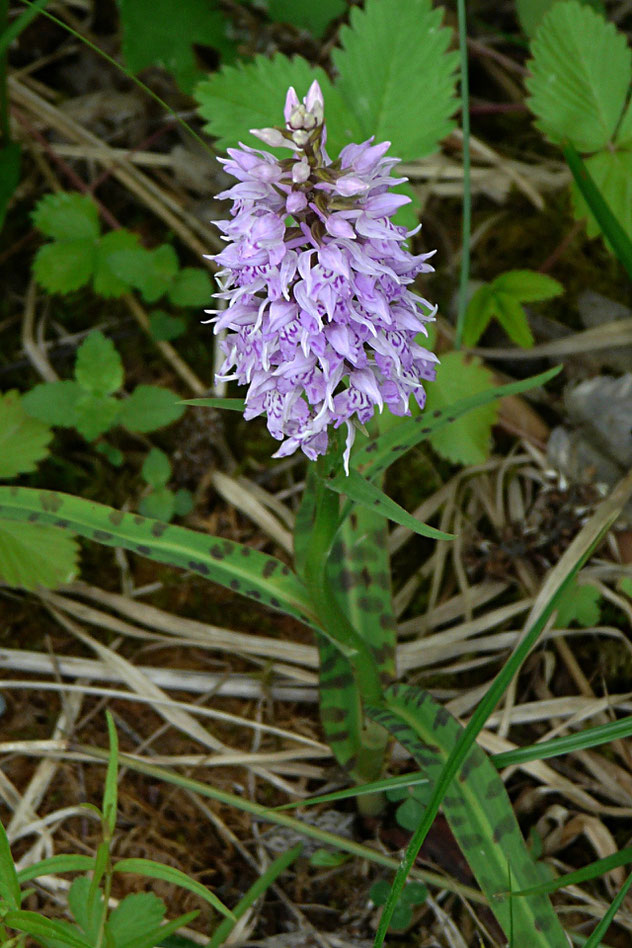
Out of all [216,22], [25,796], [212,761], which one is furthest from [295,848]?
[216,22]

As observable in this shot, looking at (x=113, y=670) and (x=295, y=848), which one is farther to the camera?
(x=113, y=670)

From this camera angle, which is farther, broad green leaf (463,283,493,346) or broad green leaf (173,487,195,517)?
broad green leaf (173,487,195,517)

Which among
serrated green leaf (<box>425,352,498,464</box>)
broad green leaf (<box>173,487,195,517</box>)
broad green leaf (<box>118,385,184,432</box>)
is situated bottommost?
broad green leaf (<box>173,487,195,517</box>)

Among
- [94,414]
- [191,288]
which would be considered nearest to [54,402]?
[94,414]

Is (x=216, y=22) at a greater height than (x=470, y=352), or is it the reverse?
(x=216, y=22)

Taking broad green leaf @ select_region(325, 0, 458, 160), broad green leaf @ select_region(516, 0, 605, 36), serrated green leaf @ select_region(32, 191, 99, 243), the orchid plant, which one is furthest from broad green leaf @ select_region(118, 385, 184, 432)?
broad green leaf @ select_region(516, 0, 605, 36)

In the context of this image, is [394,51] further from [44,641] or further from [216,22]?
→ [44,641]

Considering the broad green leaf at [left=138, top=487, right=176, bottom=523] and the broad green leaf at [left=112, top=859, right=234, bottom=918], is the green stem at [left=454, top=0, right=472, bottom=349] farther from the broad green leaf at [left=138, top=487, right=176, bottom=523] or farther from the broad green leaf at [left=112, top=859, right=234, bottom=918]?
the broad green leaf at [left=112, top=859, right=234, bottom=918]

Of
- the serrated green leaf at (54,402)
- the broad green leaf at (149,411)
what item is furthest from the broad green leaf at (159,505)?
the serrated green leaf at (54,402)
